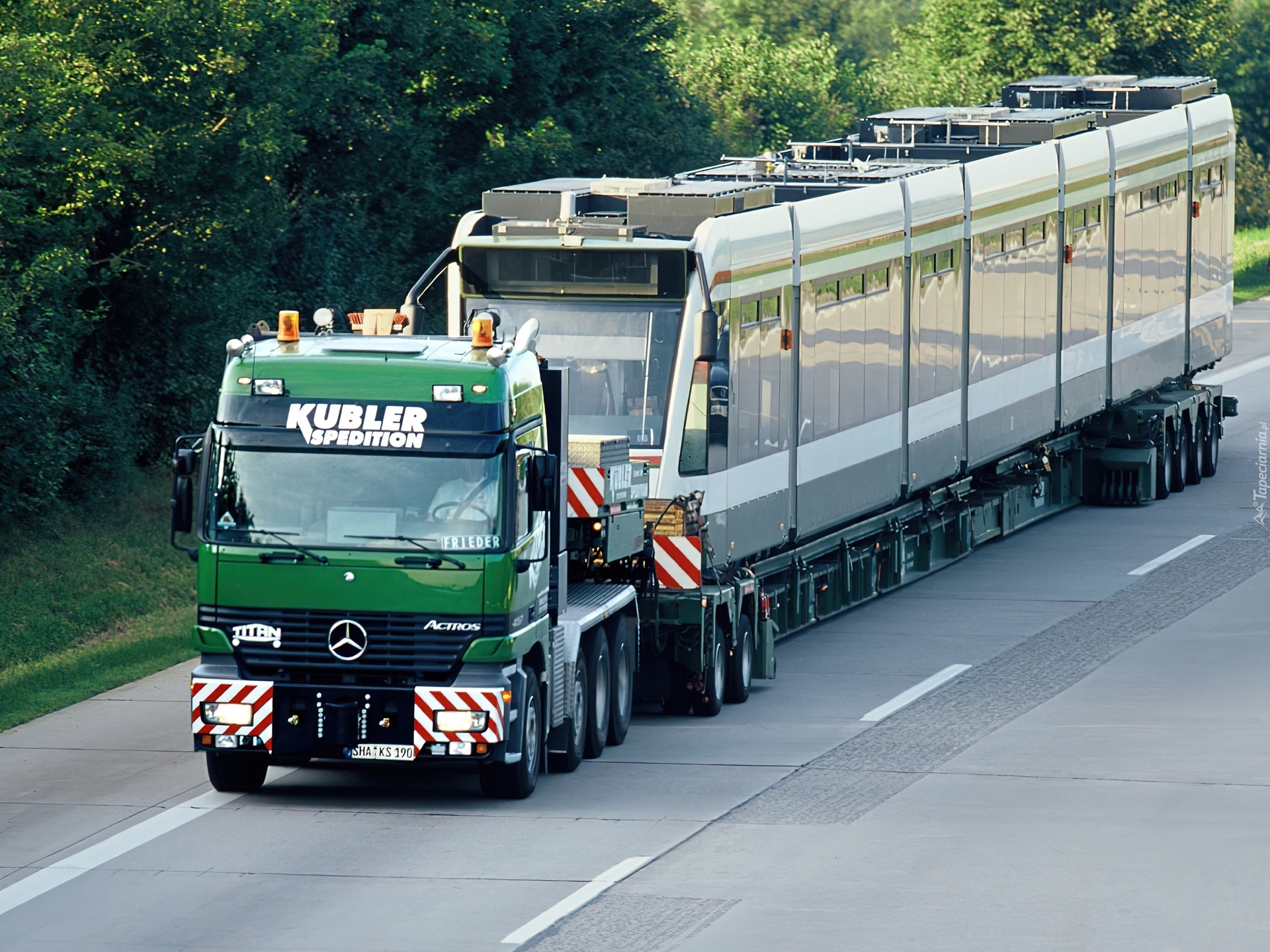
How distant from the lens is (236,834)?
14789 mm

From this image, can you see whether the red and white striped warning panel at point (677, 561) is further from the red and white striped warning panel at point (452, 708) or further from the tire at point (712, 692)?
the red and white striped warning panel at point (452, 708)

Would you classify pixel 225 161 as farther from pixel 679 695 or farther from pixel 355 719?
pixel 355 719

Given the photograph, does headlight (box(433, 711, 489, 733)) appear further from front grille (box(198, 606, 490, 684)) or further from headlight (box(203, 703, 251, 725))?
headlight (box(203, 703, 251, 725))

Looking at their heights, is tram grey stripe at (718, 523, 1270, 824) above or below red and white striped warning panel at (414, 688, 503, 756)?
below

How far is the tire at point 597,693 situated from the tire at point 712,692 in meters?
1.64

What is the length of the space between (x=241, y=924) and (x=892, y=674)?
374 inches

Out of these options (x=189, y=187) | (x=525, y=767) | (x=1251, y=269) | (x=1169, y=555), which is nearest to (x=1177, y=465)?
(x=1169, y=555)

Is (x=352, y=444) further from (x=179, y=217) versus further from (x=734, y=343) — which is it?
(x=179, y=217)

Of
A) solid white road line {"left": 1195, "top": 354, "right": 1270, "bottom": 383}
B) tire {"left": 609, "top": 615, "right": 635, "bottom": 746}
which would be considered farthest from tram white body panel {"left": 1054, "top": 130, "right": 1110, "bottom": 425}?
solid white road line {"left": 1195, "top": 354, "right": 1270, "bottom": 383}

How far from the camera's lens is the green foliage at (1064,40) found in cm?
6184

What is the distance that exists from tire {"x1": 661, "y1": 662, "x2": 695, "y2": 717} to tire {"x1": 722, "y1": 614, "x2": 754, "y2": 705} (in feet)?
1.83

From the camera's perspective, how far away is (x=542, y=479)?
1532 cm

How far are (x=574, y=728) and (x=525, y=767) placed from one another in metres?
1.03

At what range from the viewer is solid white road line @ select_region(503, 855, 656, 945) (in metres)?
12.3
